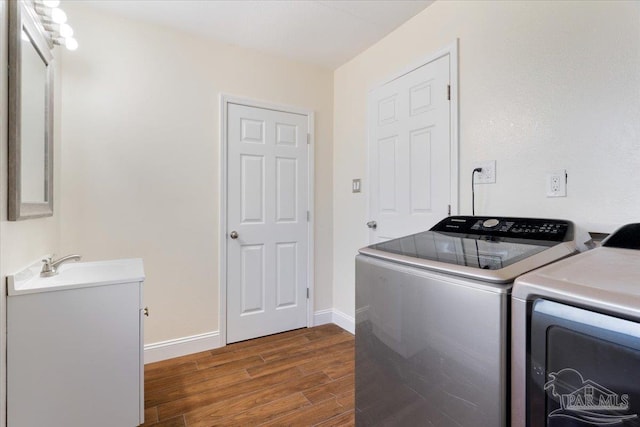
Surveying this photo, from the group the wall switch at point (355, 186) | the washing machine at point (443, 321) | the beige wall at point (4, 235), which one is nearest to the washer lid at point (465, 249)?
the washing machine at point (443, 321)

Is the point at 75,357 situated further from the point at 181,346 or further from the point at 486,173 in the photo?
the point at 486,173

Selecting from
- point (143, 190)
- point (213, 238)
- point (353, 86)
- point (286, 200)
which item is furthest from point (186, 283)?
point (353, 86)

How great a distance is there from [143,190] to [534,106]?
246 centimetres

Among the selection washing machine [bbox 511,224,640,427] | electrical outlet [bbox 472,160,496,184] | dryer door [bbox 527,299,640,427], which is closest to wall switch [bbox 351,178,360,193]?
electrical outlet [bbox 472,160,496,184]

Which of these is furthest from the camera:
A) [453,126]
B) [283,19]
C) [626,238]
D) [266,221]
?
[266,221]

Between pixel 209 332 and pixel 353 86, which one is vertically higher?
pixel 353 86

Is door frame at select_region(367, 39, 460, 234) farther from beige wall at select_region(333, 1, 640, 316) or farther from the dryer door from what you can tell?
the dryer door

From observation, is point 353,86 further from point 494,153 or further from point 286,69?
point 494,153

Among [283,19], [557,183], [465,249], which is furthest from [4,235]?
[557,183]

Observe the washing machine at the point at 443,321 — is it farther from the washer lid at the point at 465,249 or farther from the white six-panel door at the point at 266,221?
the white six-panel door at the point at 266,221

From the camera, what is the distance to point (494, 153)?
162 cm

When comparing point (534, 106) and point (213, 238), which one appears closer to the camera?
point (534, 106)

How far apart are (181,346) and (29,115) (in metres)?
1.76

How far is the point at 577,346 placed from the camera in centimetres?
63
